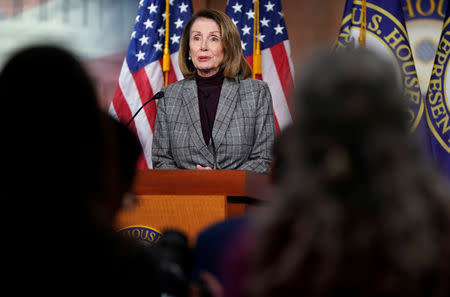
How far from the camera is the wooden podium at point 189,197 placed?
7.65 feet

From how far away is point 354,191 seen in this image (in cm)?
75

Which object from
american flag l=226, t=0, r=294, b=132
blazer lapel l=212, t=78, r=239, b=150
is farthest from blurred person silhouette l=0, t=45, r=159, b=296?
american flag l=226, t=0, r=294, b=132

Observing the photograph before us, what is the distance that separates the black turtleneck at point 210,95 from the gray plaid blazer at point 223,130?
0.13 ft

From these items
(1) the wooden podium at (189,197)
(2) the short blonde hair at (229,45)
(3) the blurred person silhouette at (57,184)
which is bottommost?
(1) the wooden podium at (189,197)

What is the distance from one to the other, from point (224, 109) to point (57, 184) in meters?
2.48

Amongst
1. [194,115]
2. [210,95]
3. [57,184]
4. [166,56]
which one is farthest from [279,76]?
[57,184]

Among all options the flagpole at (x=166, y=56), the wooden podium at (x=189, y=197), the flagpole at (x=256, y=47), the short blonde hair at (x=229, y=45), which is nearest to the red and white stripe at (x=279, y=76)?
the flagpole at (x=256, y=47)

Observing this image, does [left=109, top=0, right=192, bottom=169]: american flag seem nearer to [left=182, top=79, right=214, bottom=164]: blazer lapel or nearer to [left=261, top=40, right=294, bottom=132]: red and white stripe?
[left=261, top=40, right=294, bottom=132]: red and white stripe

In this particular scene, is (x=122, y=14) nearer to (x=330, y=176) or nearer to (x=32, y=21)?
(x=32, y=21)

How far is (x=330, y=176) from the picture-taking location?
29.1 inches

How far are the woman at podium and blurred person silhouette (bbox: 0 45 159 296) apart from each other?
225cm

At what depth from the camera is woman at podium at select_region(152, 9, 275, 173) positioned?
330 cm

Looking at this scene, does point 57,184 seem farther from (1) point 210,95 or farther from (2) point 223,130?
(1) point 210,95

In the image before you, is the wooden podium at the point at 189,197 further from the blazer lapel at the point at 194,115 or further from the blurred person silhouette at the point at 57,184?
the blurred person silhouette at the point at 57,184
